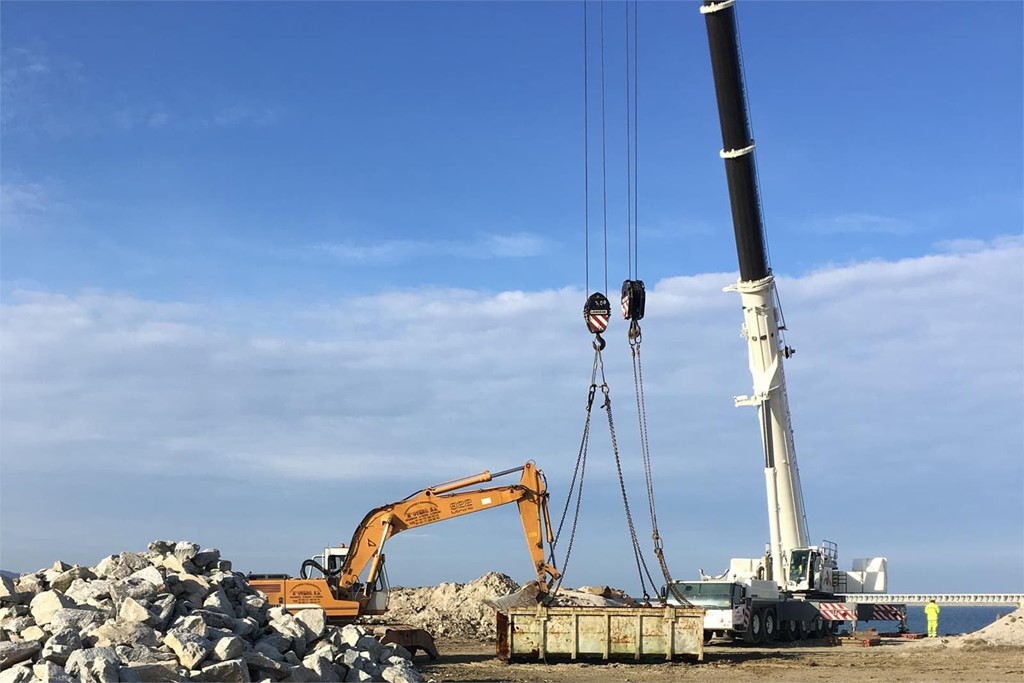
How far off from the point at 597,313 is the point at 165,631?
1147 centimetres

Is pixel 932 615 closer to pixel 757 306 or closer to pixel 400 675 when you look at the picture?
pixel 757 306

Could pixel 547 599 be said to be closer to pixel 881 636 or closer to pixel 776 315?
pixel 776 315

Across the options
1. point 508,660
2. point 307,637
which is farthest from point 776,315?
point 307,637

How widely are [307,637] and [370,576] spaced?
736cm

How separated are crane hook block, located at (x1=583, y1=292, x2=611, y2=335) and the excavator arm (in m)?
3.70

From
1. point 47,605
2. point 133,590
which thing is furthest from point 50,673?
point 133,590

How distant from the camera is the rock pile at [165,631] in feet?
48.5

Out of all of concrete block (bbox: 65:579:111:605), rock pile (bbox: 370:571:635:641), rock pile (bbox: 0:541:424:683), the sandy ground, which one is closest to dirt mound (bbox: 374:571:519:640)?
rock pile (bbox: 370:571:635:641)

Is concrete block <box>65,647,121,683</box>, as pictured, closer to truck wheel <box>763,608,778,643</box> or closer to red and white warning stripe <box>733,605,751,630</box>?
red and white warning stripe <box>733,605,751,630</box>

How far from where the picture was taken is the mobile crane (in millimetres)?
29062

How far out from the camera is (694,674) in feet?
71.9

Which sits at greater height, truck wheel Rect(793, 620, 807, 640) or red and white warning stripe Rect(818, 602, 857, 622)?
red and white warning stripe Rect(818, 602, 857, 622)

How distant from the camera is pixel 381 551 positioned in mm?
25781

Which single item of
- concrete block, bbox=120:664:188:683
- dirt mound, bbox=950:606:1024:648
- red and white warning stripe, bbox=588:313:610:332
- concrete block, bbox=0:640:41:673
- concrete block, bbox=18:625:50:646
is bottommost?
concrete block, bbox=120:664:188:683
